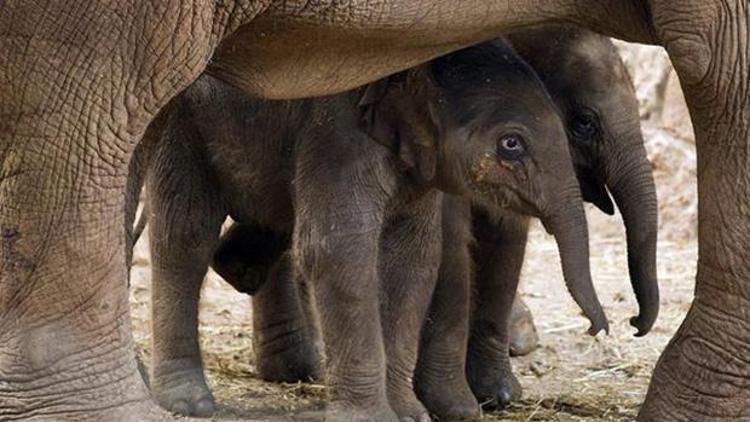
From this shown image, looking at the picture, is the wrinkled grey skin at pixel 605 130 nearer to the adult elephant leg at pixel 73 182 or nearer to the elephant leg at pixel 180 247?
the elephant leg at pixel 180 247

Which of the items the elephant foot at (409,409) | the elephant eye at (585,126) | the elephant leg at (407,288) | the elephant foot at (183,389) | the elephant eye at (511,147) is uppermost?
the elephant eye at (585,126)

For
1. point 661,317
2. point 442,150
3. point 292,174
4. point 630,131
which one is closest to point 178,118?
point 292,174

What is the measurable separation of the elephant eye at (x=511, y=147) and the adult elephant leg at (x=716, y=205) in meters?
0.52

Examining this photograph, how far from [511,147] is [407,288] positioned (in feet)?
1.81

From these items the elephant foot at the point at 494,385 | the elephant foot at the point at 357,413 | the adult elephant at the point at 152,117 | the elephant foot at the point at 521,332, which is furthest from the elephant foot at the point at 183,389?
the elephant foot at the point at 521,332

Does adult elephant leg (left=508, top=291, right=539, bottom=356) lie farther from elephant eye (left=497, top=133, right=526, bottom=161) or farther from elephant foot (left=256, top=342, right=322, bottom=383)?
elephant eye (left=497, top=133, right=526, bottom=161)

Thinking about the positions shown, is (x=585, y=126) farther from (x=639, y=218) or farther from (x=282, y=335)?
(x=282, y=335)

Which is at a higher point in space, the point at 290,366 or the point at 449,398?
the point at 290,366

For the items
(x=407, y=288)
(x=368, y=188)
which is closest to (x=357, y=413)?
(x=407, y=288)

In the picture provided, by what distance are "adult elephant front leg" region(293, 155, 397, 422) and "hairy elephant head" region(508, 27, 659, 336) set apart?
62 centimetres

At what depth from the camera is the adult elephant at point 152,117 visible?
4441 millimetres

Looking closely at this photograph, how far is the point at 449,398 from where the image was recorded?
19.7 feet

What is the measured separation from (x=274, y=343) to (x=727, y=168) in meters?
2.11

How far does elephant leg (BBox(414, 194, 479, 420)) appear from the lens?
5.97 metres
